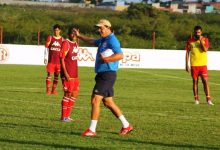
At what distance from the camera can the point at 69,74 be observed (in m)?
15.7

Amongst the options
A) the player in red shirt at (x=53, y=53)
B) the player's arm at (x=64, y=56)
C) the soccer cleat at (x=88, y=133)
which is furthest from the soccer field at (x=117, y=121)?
the player's arm at (x=64, y=56)

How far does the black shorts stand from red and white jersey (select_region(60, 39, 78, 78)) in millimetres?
2690

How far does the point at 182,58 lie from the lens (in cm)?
4256

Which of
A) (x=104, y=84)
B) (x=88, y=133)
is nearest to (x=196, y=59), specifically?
(x=104, y=84)

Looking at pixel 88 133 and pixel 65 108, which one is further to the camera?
pixel 65 108

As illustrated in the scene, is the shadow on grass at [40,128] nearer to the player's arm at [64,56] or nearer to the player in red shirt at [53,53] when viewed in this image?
the player's arm at [64,56]

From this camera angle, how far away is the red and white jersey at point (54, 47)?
72.7ft

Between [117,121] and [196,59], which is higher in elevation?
[196,59]

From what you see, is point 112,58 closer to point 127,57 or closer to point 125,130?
point 125,130

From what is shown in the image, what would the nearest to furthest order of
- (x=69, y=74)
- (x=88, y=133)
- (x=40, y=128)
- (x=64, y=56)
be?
(x=88, y=133), (x=40, y=128), (x=69, y=74), (x=64, y=56)

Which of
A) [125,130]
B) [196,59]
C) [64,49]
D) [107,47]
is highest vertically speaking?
[107,47]

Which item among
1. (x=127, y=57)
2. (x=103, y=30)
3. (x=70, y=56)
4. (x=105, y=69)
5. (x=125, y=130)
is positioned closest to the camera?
(x=103, y=30)

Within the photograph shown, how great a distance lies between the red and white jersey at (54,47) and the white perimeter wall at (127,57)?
1720 cm

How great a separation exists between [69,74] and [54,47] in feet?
21.9
